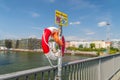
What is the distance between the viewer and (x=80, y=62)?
3.76 metres

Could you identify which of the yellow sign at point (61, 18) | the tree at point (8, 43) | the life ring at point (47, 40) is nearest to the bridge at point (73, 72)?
the life ring at point (47, 40)

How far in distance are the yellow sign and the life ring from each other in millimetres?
125

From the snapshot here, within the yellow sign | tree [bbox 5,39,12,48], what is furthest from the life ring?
tree [bbox 5,39,12,48]

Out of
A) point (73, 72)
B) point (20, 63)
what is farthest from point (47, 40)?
point (20, 63)

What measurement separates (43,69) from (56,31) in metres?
0.69

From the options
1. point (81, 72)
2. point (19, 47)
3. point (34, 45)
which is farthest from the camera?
point (19, 47)

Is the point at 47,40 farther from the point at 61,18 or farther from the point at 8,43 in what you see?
the point at 8,43

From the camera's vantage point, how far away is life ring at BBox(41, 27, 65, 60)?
8.89 feet

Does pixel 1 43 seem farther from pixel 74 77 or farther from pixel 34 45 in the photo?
pixel 74 77

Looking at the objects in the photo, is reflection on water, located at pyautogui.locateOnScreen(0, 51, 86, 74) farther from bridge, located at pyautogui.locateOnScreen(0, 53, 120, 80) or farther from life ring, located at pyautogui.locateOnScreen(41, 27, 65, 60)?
life ring, located at pyautogui.locateOnScreen(41, 27, 65, 60)

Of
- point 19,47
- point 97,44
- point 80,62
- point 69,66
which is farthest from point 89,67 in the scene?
point 19,47

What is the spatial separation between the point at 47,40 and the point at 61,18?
0.41 m

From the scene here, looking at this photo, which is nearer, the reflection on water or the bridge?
the bridge

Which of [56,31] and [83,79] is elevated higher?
[56,31]
